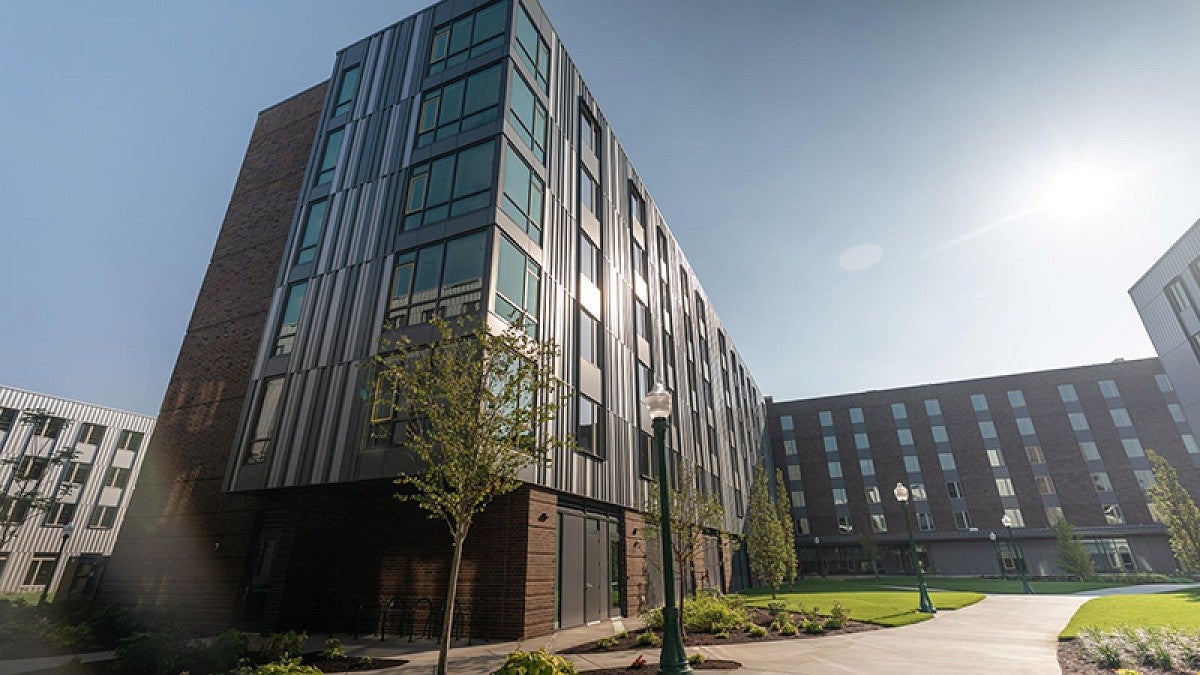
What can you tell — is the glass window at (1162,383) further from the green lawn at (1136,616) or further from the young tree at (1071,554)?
the green lawn at (1136,616)

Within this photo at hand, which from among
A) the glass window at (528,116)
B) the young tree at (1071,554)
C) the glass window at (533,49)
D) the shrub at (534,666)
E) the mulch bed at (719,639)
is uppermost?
the glass window at (533,49)

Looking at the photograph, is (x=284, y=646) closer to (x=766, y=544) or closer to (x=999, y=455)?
(x=766, y=544)

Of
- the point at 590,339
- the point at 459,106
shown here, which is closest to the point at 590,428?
the point at 590,339

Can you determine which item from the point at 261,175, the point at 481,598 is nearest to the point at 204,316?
the point at 261,175

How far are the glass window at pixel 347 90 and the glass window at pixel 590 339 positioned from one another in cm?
1354

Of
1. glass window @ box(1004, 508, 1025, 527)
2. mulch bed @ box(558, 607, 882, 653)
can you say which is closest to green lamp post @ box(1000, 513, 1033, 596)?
glass window @ box(1004, 508, 1025, 527)

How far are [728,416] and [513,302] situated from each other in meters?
28.4

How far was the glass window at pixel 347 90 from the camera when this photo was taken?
21891 mm

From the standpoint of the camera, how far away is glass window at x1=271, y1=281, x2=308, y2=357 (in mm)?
17688

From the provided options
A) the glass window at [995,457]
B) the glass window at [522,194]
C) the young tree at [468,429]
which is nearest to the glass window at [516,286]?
the glass window at [522,194]

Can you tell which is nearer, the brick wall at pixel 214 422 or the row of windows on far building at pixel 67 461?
the brick wall at pixel 214 422

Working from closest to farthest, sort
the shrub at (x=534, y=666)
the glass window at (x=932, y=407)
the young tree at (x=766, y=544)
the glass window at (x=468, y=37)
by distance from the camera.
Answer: the shrub at (x=534, y=666) < the glass window at (x=468, y=37) < the young tree at (x=766, y=544) < the glass window at (x=932, y=407)

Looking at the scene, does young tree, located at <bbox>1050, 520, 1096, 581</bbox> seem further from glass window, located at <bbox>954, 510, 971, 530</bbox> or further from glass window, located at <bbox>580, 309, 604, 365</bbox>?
glass window, located at <bbox>580, 309, 604, 365</bbox>

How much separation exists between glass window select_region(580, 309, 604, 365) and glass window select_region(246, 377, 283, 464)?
33.0 feet
